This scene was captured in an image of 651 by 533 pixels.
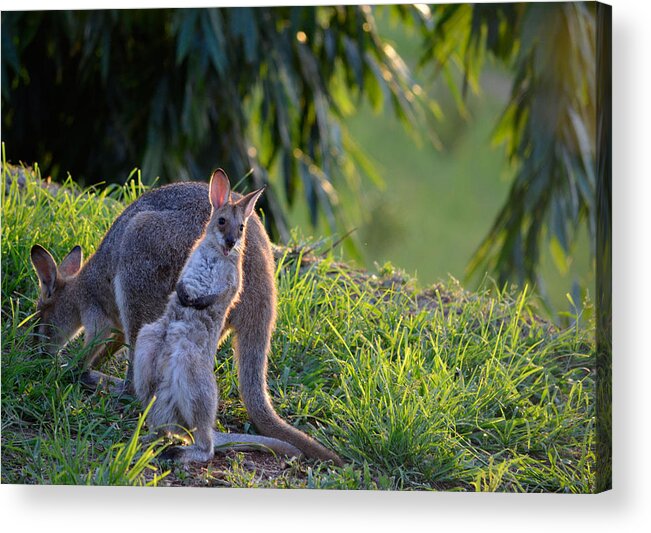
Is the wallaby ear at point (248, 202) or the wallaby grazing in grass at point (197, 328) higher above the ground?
the wallaby ear at point (248, 202)

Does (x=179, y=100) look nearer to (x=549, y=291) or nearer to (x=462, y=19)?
(x=462, y=19)

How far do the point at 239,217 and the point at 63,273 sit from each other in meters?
1.21

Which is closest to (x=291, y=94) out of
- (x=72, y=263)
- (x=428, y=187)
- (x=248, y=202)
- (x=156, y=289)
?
(x=72, y=263)

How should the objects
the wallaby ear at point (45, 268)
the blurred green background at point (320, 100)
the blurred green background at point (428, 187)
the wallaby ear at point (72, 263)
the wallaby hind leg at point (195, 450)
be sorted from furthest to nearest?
the blurred green background at point (428, 187)
the wallaby ear at point (72, 263)
the wallaby ear at point (45, 268)
the blurred green background at point (320, 100)
the wallaby hind leg at point (195, 450)

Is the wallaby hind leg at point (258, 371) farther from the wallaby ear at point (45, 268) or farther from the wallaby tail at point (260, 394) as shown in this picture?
the wallaby ear at point (45, 268)

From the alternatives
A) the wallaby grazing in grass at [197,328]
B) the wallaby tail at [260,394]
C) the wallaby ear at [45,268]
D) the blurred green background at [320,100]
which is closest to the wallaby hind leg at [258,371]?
the wallaby tail at [260,394]

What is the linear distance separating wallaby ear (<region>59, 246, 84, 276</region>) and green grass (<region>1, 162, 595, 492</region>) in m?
0.21

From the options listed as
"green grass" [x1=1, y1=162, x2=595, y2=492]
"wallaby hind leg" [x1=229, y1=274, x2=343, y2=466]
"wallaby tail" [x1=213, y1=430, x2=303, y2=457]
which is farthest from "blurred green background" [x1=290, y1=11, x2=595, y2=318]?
"wallaby tail" [x1=213, y1=430, x2=303, y2=457]

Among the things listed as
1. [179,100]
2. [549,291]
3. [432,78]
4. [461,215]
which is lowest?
[461,215]

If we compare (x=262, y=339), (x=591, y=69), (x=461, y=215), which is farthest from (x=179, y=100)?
(x=461, y=215)

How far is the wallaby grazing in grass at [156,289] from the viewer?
14.3 feet

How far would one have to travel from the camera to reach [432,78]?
212 inches

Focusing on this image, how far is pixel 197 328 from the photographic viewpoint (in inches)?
161

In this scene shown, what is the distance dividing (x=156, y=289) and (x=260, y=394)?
0.56 metres
